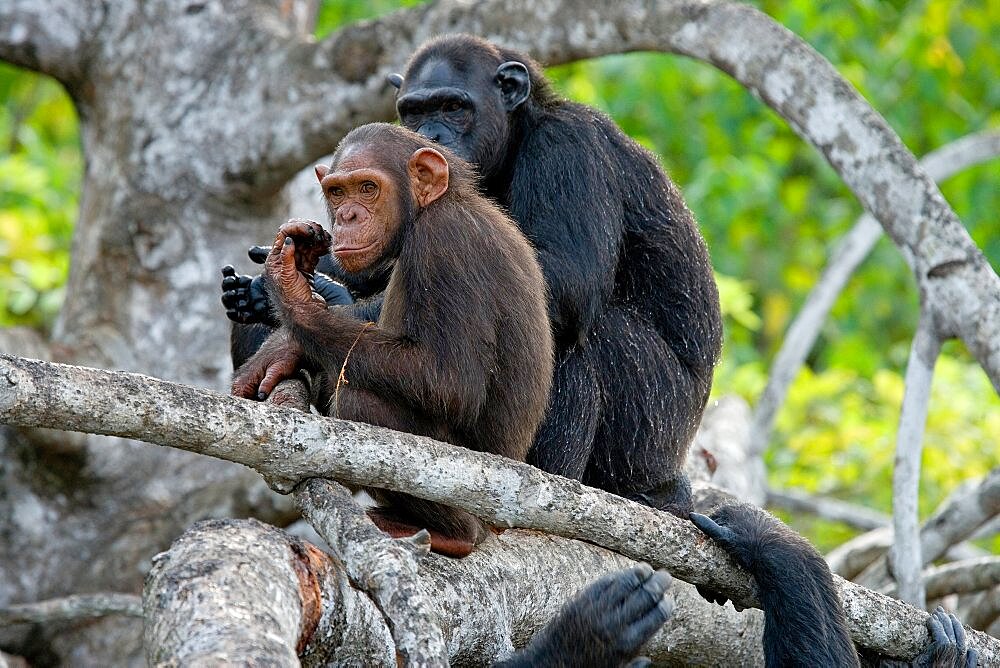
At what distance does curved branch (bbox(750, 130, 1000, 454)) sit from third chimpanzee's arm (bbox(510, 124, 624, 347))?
2.97 m

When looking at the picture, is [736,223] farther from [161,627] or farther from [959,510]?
[161,627]

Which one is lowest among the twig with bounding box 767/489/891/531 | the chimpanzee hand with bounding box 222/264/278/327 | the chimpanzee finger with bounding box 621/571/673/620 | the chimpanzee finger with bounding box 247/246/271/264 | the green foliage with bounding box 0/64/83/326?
the green foliage with bounding box 0/64/83/326

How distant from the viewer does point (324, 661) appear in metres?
3.10

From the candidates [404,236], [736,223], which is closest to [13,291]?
[404,236]

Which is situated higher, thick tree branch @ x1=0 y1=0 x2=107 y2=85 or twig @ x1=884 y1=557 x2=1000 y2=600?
thick tree branch @ x1=0 y1=0 x2=107 y2=85

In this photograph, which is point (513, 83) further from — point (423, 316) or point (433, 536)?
point (433, 536)

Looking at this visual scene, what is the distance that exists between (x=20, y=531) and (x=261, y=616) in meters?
4.07

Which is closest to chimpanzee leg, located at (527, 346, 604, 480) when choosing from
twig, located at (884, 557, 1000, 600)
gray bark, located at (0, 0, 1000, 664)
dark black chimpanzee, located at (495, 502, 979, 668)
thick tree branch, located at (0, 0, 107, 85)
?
dark black chimpanzee, located at (495, 502, 979, 668)

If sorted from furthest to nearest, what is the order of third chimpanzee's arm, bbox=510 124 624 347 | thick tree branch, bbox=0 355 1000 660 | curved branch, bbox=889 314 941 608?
curved branch, bbox=889 314 941 608 → third chimpanzee's arm, bbox=510 124 624 347 → thick tree branch, bbox=0 355 1000 660

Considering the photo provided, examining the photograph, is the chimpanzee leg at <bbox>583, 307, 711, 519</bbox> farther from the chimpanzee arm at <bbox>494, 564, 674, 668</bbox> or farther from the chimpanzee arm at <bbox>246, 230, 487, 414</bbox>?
the chimpanzee arm at <bbox>494, 564, 674, 668</bbox>

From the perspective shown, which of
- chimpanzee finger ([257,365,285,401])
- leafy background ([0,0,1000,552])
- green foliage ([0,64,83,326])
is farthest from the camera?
leafy background ([0,0,1000,552])

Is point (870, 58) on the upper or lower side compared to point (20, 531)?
upper

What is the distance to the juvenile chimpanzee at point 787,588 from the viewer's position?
362 centimetres

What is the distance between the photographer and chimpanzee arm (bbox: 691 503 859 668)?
3623 mm
